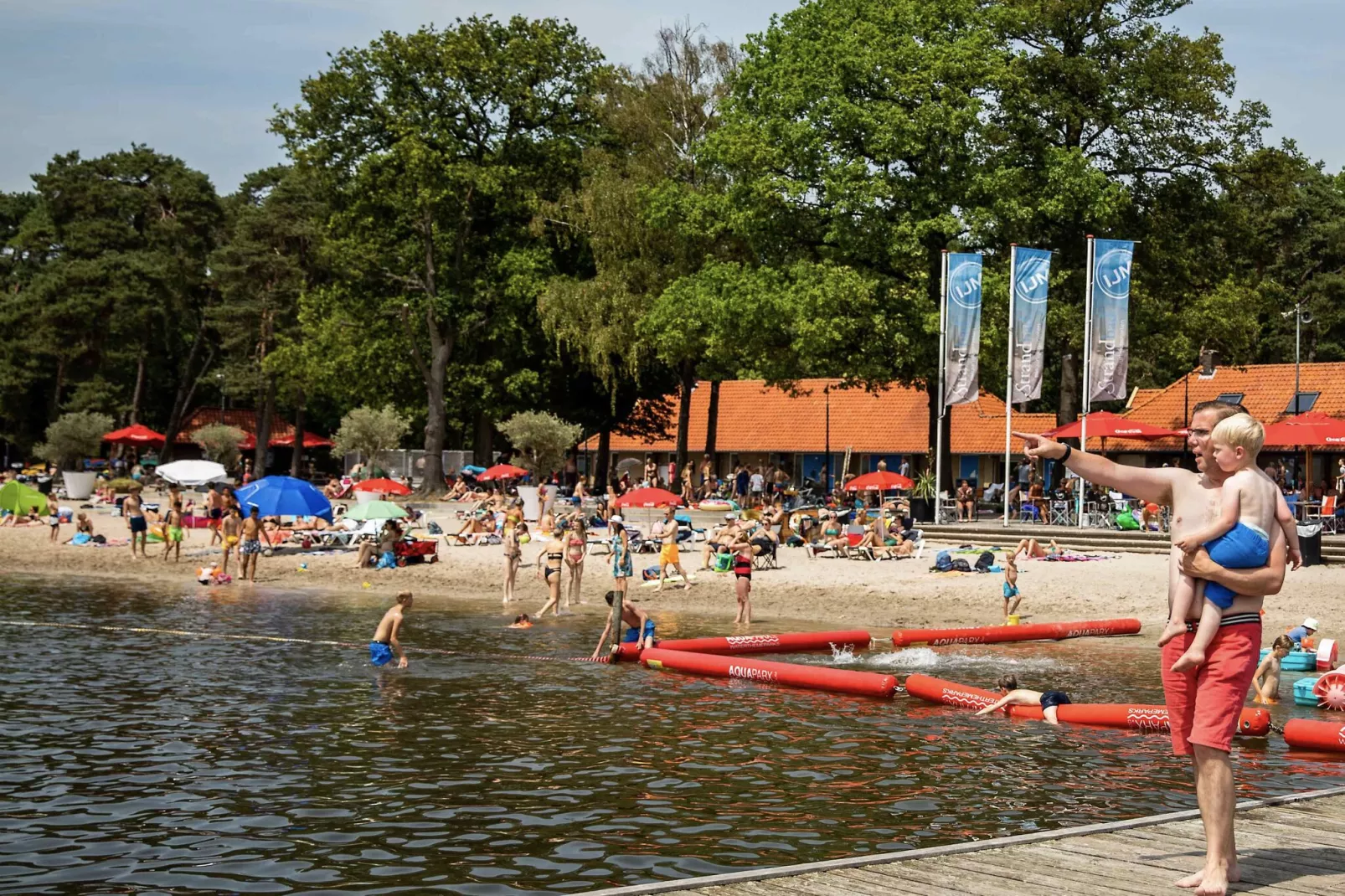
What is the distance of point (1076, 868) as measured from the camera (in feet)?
26.7

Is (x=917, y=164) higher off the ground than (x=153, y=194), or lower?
lower

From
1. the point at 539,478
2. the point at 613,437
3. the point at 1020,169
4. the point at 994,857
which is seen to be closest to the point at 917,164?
the point at 1020,169

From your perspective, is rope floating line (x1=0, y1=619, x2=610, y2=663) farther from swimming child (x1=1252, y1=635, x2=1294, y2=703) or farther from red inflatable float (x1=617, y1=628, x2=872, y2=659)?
swimming child (x1=1252, y1=635, x2=1294, y2=703)

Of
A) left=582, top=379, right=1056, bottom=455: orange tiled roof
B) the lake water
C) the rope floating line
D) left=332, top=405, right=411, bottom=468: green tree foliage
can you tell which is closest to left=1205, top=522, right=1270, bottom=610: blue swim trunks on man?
the lake water

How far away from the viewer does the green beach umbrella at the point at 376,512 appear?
37312 millimetres

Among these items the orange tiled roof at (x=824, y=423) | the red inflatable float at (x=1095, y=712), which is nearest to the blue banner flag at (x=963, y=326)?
the orange tiled roof at (x=824, y=423)

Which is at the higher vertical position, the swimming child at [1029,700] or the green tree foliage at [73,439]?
the green tree foliage at [73,439]

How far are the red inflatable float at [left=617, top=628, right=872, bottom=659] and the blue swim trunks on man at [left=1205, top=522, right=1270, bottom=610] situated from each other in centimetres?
1442

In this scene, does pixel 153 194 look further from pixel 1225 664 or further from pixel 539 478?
pixel 1225 664

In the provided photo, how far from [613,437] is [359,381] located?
52.2 ft

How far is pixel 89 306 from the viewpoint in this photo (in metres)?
71.6

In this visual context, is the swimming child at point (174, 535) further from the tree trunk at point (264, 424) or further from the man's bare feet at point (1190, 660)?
the man's bare feet at point (1190, 660)

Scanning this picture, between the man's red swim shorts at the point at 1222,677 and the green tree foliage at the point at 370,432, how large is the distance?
5534 cm

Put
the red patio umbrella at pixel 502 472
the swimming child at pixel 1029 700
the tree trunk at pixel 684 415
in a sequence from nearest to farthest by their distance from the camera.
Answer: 1. the swimming child at pixel 1029 700
2. the red patio umbrella at pixel 502 472
3. the tree trunk at pixel 684 415
